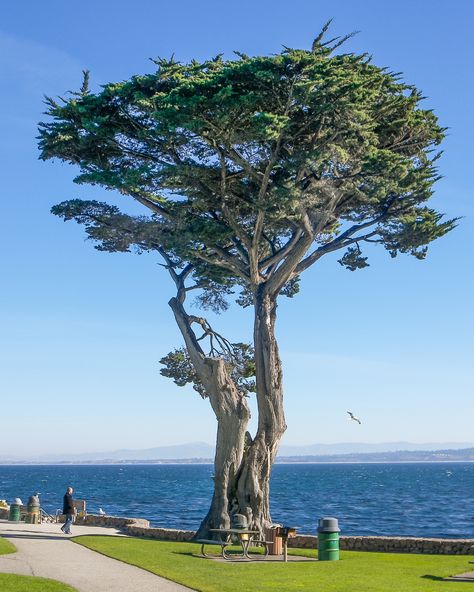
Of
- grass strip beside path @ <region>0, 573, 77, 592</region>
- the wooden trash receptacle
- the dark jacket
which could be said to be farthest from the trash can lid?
the dark jacket

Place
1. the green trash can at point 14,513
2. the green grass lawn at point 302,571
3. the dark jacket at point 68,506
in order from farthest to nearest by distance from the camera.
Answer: the green trash can at point 14,513 < the dark jacket at point 68,506 < the green grass lawn at point 302,571

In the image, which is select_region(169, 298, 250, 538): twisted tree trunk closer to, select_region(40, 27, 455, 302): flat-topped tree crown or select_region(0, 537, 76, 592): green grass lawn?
select_region(40, 27, 455, 302): flat-topped tree crown

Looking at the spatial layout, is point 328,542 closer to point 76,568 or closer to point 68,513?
point 76,568

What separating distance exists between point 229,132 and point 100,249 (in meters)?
7.62

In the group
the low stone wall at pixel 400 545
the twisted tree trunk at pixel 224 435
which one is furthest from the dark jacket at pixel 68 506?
the low stone wall at pixel 400 545

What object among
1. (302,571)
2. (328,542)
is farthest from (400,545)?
(302,571)

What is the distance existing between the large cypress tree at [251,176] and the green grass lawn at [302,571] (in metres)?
5.41

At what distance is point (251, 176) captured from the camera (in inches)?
1094

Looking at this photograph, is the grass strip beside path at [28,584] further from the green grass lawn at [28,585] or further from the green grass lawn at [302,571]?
the green grass lawn at [302,571]

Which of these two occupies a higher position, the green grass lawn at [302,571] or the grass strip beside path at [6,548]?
the grass strip beside path at [6,548]

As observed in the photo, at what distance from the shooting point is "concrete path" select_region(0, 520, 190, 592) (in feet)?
53.3

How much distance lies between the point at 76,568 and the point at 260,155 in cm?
1402

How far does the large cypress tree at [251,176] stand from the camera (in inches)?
991

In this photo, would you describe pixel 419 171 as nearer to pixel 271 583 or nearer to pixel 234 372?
pixel 234 372
